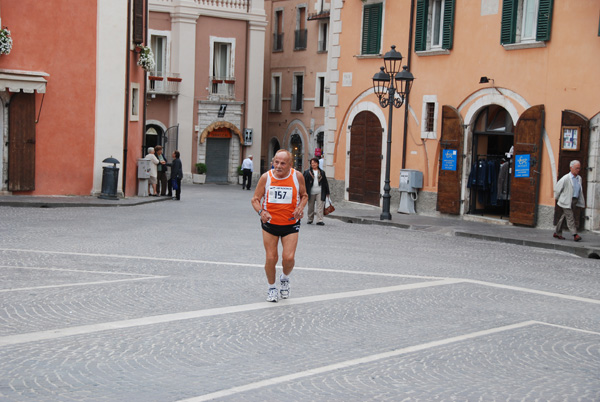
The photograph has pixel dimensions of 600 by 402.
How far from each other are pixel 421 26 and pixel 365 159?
5.05 metres

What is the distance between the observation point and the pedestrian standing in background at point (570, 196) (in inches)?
776

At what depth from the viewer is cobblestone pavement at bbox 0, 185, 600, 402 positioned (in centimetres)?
675

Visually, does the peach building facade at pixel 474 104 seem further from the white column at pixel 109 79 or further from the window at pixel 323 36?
the window at pixel 323 36

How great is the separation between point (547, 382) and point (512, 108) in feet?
59.2

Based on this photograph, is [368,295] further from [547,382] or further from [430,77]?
[430,77]

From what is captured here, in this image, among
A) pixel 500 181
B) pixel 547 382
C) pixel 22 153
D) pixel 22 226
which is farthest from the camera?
pixel 22 153

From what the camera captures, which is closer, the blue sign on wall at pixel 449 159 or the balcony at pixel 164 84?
the blue sign on wall at pixel 449 159

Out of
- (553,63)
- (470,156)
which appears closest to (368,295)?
(553,63)

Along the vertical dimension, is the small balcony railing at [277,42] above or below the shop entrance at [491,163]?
above

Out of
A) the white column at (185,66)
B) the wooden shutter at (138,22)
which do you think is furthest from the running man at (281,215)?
the white column at (185,66)

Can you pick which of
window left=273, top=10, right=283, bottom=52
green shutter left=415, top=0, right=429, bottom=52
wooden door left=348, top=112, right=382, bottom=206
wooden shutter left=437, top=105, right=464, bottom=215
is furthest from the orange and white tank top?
window left=273, top=10, right=283, bottom=52

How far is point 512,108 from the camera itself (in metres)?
24.3

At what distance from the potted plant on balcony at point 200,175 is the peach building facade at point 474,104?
18084 mm

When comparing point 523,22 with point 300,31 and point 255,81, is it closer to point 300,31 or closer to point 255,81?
point 255,81
